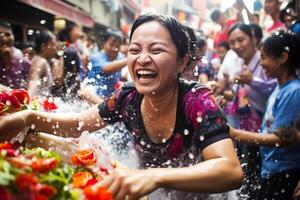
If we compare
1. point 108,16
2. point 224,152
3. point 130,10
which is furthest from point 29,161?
point 130,10

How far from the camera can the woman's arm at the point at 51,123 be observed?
91.7 inches

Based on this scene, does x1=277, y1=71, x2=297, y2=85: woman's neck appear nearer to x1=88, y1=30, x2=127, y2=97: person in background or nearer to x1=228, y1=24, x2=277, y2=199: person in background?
x1=228, y1=24, x2=277, y2=199: person in background

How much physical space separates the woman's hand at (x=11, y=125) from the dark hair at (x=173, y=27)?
809 millimetres

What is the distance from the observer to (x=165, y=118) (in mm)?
2688

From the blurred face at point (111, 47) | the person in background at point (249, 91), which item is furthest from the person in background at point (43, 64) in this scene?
the person in background at point (249, 91)

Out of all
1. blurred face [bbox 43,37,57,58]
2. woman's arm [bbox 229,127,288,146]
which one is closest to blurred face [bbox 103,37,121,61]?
blurred face [bbox 43,37,57,58]

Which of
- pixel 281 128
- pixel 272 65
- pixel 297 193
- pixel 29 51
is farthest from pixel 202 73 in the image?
pixel 297 193

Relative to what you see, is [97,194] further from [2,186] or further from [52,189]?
[2,186]

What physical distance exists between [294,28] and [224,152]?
344 centimetres

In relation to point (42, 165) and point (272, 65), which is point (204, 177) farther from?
point (272, 65)

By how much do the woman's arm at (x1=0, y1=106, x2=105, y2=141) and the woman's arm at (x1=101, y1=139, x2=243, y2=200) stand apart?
92 centimetres

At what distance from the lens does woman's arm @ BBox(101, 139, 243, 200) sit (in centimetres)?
161

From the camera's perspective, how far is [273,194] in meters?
3.87

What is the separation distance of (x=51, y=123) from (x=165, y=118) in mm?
703
